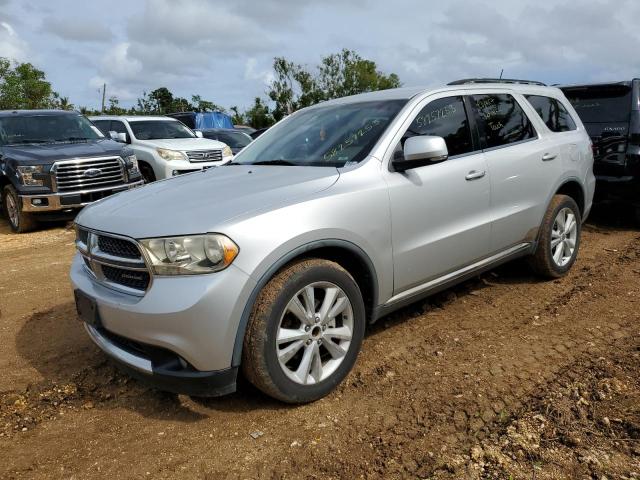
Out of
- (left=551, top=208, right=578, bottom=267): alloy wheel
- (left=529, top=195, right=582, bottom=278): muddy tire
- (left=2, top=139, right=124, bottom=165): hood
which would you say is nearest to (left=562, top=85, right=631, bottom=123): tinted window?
(left=529, top=195, right=582, bottom=278): muddy tire

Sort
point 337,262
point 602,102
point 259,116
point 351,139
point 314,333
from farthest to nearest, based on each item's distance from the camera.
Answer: point 259,116 < point 602,102 < point 351,139 < point 337,262 < point 314,333

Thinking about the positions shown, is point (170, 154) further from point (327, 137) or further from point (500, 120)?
point (500, 120)

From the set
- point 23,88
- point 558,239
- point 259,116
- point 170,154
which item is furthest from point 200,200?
point 259,116

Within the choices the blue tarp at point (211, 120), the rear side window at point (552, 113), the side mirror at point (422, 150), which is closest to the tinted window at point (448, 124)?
the side mirror at point (422, 150)

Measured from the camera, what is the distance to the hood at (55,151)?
7.78m

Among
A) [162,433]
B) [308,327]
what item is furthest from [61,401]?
[308,327]

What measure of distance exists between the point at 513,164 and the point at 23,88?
29053 millimetres

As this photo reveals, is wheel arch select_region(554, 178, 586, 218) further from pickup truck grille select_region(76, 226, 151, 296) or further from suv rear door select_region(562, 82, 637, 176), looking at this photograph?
pickup truck grille select_region(76, 226, 151, 296)

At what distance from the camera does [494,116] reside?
4.13 m

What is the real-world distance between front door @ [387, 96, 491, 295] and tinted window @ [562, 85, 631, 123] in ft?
12.7

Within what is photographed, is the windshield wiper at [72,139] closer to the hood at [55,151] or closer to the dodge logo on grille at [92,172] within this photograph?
the hood at [55,151]

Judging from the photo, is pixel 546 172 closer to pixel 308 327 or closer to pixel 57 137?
pixel 308 327

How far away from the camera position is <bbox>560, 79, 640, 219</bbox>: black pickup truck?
645 centimetres

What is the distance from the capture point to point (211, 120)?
22.6 m
